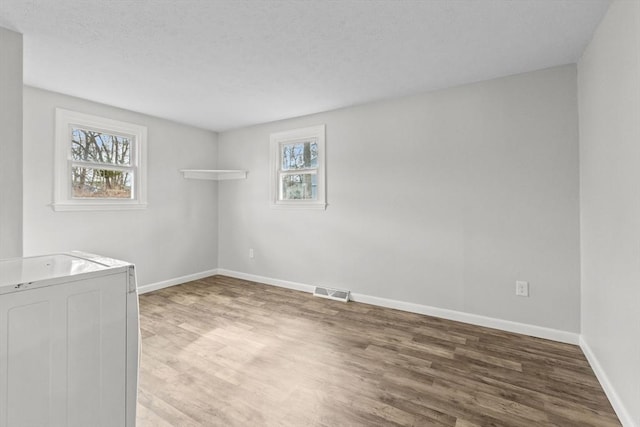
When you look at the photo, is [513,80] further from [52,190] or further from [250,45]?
[52,190]

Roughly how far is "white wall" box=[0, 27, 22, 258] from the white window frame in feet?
3.98

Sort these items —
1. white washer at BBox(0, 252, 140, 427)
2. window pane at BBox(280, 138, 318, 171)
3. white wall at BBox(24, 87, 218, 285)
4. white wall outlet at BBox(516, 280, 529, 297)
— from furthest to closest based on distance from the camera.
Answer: window pane at BBox(280, 138, 318, 171) → white wall at BBox(24, 87, 218, 285) → white wall outlet at BBox(516, 280, 529, 297) → white washer at BBox(0, 252, 140, 427)

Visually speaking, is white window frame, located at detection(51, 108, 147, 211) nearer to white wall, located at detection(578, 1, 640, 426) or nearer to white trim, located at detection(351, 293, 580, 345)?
white trim, located at detection(351, 293, 580, 345)

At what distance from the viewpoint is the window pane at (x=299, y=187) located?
4.03 m

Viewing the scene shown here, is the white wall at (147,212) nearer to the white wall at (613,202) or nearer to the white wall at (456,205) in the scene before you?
the white wall at (456,205)

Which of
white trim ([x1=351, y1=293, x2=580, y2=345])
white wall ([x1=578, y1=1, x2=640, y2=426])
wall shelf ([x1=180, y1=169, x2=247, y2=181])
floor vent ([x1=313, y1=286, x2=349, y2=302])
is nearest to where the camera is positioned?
white wall ([x1=578, y1=1, x2=640, y2=426])

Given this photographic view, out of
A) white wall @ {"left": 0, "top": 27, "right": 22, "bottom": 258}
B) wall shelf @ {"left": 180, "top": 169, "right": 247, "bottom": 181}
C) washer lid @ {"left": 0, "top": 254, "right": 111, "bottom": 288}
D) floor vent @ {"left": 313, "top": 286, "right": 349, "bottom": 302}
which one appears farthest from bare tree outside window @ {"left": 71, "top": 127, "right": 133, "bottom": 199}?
floor vent @ {"left": 313, "top": 286, "right": 349, "bottom": 302}

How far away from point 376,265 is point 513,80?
2284mm

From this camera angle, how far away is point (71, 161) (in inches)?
130

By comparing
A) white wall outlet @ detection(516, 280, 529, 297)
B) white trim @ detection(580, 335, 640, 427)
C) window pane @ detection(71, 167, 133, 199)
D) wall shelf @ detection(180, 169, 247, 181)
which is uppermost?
wall shelf @ detection(180, 169, 247, 181)

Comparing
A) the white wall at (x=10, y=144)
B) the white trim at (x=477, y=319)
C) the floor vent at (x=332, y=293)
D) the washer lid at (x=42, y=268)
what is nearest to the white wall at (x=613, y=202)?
the white trim at (x=477, y=319)

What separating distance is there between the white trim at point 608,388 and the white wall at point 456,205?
273 millimetres

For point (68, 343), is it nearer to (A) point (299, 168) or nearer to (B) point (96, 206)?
(B) point (96, 206)

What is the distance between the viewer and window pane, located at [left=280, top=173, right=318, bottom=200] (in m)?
4.03
